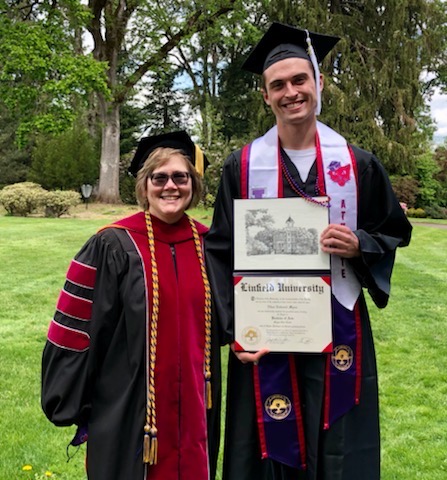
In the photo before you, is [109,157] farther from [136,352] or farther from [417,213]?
[136,352]

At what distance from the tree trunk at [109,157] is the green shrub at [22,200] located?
13.7 feet

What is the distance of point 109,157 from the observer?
24.1 metres

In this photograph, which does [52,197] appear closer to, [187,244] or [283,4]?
[283,4]

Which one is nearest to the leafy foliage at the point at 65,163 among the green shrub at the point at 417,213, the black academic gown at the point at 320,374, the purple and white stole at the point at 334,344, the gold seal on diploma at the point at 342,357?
the green shrub at the point at 417,213

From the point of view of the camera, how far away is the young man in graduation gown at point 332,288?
7.01 feet

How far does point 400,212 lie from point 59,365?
1.58 m

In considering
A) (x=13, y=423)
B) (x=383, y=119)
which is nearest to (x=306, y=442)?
(x=13, y=423)

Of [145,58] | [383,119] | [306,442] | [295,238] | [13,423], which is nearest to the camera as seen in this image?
[295,238]

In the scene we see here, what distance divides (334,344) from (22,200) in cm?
1912

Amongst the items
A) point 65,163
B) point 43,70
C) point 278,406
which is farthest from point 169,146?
point 65,163

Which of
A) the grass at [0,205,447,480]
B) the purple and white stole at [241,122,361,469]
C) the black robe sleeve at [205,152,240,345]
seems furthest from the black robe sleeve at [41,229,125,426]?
the grass at [0,205,447,480]

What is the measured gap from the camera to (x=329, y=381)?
2.14 metres

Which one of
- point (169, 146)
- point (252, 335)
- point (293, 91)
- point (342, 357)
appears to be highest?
point (293, 91)

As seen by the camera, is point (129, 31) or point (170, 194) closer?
point (170, 194)
